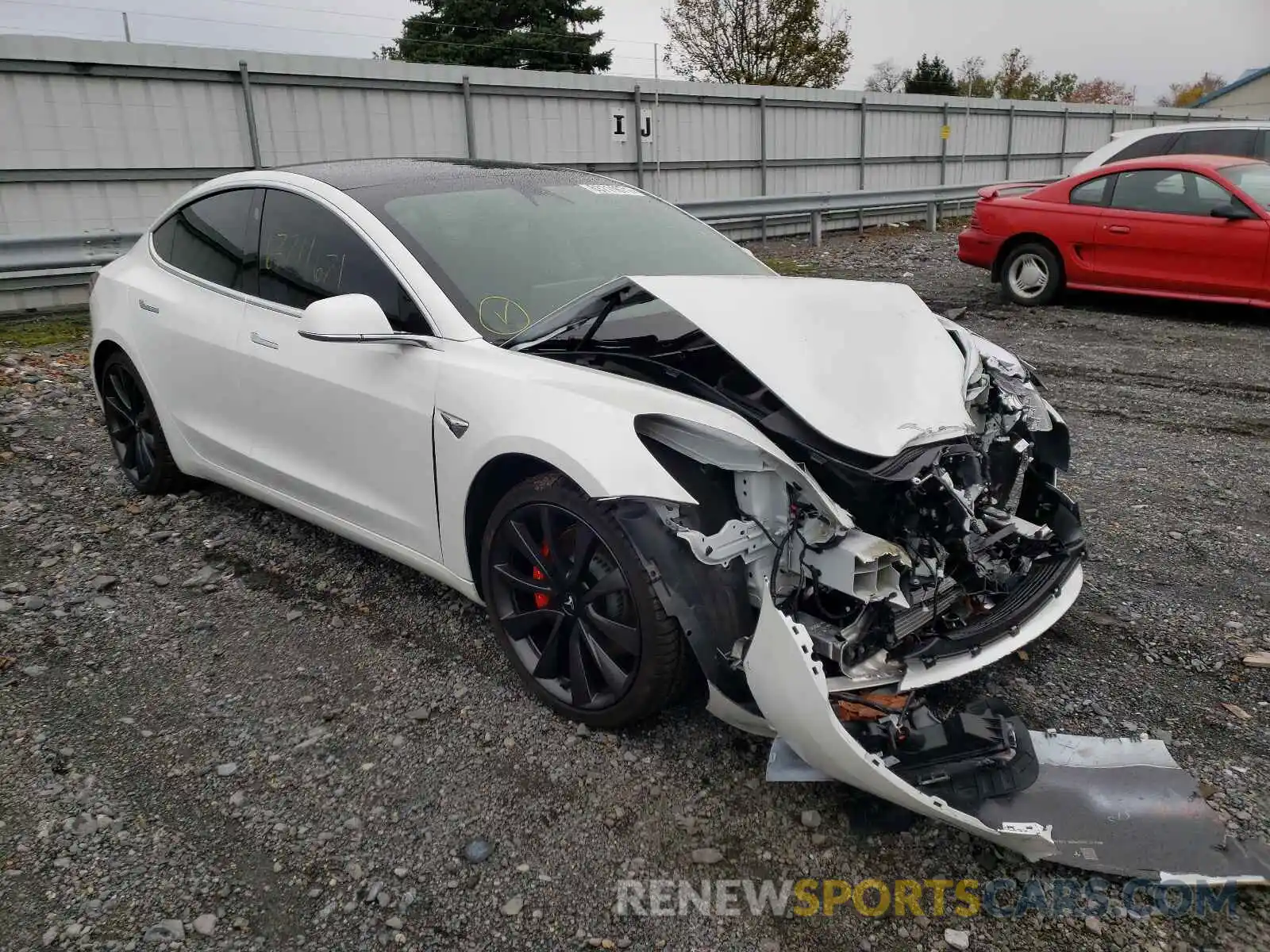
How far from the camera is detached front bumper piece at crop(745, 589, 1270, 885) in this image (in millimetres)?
2209

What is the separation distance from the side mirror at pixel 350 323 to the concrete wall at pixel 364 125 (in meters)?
7.70

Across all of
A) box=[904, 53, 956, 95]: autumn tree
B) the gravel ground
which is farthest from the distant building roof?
the gravel ground

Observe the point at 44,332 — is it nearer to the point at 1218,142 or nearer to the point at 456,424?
the point at 456,424

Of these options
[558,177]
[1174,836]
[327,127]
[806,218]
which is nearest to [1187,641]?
[1174,836]

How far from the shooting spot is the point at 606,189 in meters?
4.21

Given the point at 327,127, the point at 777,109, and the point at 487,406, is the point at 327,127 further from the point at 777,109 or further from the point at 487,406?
the point at 487,406

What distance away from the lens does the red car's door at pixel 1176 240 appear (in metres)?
8.21

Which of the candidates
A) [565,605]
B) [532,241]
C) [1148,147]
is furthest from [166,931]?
[1148,147]

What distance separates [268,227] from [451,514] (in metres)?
1.66

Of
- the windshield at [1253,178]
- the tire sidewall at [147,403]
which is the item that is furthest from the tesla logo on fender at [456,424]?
the windshield at [1253,178]

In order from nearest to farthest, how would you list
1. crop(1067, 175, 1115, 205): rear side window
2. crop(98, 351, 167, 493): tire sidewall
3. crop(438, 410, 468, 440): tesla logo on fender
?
1. crop(438, 410, 468, 440): tesla logo on fender
2. crop(98, 351, 167, 493): tire sidewall
3. crop(1067, 175, 1115, 205): rear side window

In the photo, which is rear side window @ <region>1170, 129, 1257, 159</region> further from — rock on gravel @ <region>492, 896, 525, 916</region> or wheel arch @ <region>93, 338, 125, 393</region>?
rock on gravel @ <region>492, 896, 525, 916</region>

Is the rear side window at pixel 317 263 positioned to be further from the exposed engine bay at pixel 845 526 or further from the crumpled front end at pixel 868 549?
the crumpled front end at pixel 868 549

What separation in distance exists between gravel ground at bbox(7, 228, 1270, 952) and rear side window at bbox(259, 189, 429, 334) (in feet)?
3.77
